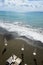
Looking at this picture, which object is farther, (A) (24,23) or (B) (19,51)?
(A) (24,23)

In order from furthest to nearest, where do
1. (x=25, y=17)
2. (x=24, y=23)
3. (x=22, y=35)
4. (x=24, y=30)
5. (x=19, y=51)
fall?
(x=25, y=17) < (x=24, y=23) < (x=24, y=30) < (x=22, y=35) < (x=19, y=51)

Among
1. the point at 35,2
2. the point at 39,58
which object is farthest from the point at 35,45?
the point at 35,2

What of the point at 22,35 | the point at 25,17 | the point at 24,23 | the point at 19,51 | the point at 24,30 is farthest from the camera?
the point at 25,17

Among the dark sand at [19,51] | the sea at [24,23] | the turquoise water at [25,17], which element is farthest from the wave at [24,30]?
the dark sand at [19,51]

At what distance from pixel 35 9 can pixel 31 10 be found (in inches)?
8.5

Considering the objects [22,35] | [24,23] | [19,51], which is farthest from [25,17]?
[19,51]

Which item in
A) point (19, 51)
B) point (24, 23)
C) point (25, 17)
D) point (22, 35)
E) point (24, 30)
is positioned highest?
point (25, 17)

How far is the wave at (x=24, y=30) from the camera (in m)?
4.98

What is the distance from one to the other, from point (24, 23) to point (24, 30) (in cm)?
40

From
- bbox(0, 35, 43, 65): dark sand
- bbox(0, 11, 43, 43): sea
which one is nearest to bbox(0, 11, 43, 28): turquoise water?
bbox(0, 11, 43, 43): sea

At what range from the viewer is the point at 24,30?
17.5 feet

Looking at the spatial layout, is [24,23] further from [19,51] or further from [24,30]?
[19,51]

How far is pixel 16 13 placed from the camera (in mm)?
5996

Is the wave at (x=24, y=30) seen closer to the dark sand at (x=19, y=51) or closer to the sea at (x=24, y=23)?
the sea at (x=24, y=23)
